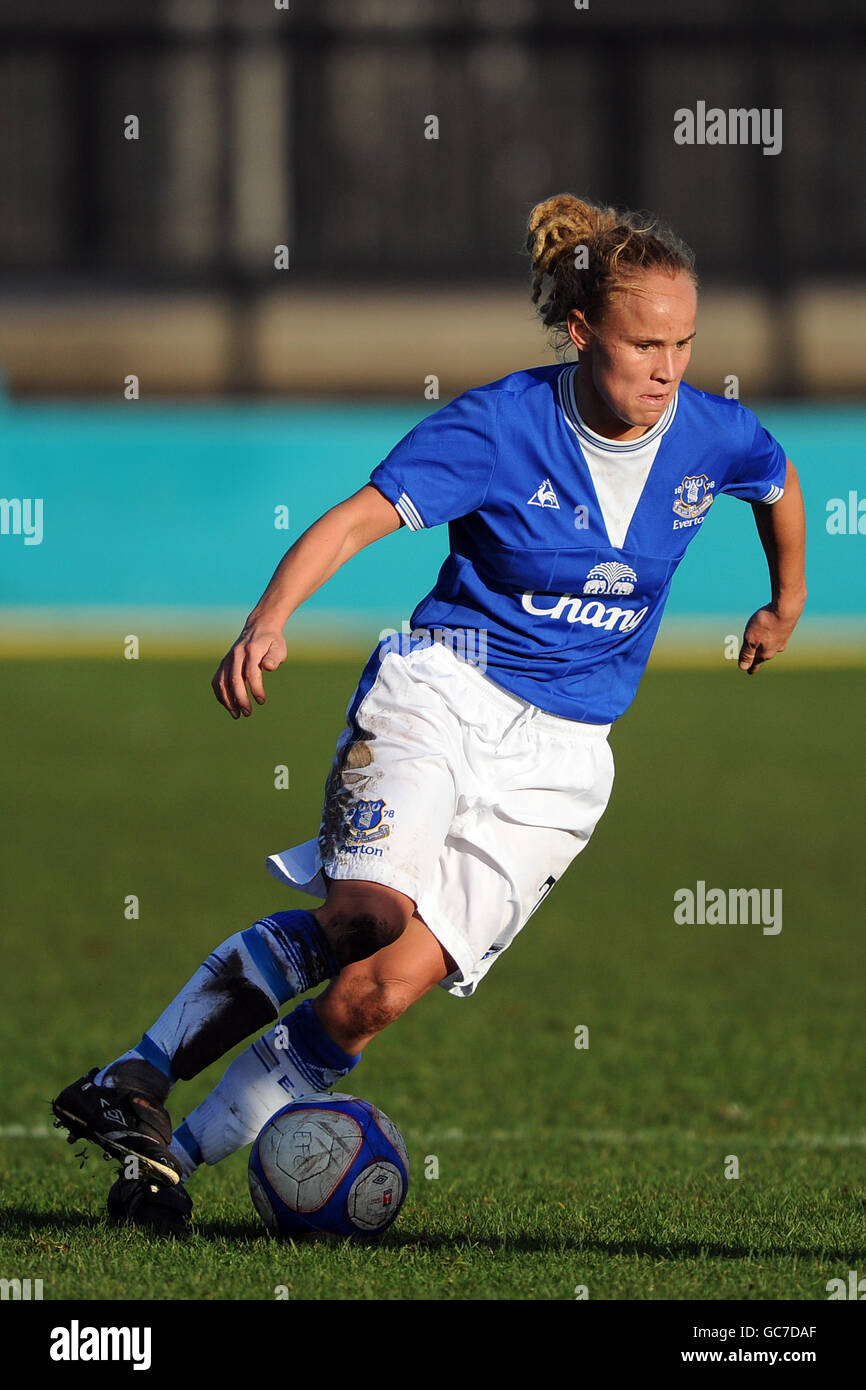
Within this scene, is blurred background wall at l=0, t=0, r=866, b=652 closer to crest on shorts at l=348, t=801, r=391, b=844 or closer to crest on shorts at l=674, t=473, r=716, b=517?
crest on shorts at l=674, t=473, r=716, b=517

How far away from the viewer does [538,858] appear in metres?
4.04

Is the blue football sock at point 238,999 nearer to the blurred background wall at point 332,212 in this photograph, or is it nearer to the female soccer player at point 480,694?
the female soccer player at point 480,694

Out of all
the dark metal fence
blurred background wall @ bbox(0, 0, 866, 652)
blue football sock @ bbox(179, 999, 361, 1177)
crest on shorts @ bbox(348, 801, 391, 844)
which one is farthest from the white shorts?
the dark metal fence

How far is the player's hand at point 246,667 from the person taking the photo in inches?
133

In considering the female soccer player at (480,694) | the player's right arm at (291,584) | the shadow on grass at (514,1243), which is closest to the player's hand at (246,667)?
the player's right arm at (291,584)

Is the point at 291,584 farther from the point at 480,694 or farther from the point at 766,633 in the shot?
the point at 766,633

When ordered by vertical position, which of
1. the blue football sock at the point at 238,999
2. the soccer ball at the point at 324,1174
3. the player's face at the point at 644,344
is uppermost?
the player's face at the point at 644,344

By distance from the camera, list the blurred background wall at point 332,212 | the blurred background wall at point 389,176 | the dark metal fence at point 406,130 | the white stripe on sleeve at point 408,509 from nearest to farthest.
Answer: the white stripe on sleeve at point 408,509, the blurred background wall at point 332,212, the blurred background wall at point 389,176, the dark metal fence at point 406,130

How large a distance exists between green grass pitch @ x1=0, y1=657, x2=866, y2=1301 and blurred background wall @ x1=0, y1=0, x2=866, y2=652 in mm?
3125

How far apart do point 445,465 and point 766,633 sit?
0.93 meters

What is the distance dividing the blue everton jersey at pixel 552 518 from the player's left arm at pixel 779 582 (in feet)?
0.57
